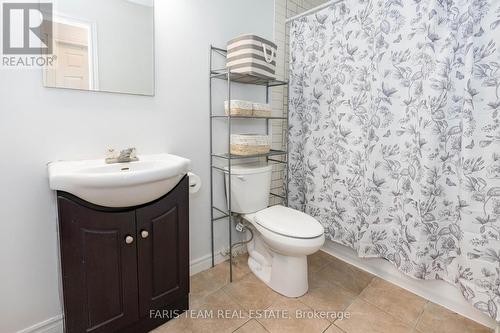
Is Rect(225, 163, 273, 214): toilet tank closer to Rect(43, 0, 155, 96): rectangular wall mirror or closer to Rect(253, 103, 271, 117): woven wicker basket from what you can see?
Rect(253, 103, 271, 117): woven wicker basket

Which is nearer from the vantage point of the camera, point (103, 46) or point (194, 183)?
point (103, 46)

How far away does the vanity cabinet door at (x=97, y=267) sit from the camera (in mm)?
1006

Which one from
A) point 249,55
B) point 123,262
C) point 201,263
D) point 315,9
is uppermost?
point 315,9

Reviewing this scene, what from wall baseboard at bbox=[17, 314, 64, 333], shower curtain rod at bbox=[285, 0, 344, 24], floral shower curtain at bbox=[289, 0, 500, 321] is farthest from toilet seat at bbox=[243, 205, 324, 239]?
shower curtain rod at bbox=[285, 0, 344, 24]

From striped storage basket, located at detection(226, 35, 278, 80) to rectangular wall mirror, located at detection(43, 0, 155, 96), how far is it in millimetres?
482

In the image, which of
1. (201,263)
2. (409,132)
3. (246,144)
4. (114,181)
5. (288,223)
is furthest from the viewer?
(201,263)

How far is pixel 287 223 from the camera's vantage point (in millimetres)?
1545

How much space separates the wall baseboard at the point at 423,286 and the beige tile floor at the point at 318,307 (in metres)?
0.04

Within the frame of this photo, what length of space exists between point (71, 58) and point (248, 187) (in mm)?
1177

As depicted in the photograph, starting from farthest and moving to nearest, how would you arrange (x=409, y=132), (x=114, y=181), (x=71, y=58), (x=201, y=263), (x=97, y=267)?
(x=201, y=263)
(x=409, y=132)
(x=71, y=58)
(x=97, y=267)
(x=114, y=181)

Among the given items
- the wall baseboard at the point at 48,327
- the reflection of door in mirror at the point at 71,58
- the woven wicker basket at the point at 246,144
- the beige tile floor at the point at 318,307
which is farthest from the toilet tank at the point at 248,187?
the wall baseboard at the point at 48,327

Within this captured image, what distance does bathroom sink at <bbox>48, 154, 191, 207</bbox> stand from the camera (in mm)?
939

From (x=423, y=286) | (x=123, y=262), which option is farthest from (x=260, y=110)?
(x=423, y=286)

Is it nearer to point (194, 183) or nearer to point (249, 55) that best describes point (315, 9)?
point (249, 55)
